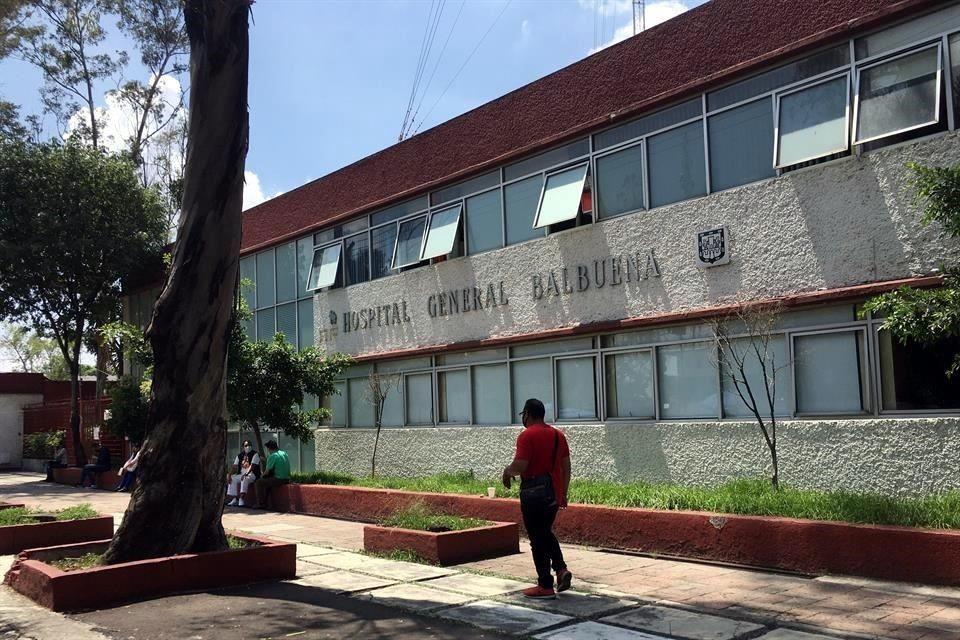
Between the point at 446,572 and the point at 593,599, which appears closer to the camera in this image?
the point at 593,599

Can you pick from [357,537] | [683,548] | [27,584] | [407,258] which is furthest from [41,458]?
[683,548]

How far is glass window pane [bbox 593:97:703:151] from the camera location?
12305mm

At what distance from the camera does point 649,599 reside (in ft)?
25.3

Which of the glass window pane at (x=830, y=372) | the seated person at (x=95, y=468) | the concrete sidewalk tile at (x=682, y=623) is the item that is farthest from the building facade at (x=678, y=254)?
the seated person at (x=95, y=468)

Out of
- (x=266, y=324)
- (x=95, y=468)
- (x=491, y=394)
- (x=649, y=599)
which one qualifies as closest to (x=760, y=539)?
(x=649, y=599)

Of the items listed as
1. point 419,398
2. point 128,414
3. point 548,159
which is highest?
point 548,159

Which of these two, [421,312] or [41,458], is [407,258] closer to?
[421,312]

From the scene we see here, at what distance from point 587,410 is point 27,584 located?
26.0 ft

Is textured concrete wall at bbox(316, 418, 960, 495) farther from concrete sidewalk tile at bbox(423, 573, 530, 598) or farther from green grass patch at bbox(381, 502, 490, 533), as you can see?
concrete sidewalk tile at bbox(423, 573, 530, 598)

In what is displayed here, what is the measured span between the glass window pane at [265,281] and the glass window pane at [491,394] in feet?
27.7

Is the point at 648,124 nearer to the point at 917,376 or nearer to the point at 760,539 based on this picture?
the point at 917,376

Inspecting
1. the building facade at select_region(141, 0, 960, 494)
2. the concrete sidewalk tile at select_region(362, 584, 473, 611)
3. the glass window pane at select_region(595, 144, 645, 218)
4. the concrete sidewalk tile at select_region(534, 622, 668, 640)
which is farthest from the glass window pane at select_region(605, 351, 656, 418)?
the concrete sidewalk tile at select_region(534, 622, 668, 640)

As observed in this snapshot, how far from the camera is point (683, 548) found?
948cm

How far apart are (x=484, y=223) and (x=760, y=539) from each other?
8472 millimetres
